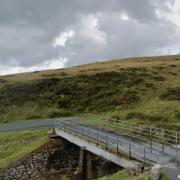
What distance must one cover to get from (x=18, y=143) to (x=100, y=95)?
25607mm

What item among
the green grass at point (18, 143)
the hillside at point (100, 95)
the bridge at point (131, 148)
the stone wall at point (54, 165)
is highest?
the hillside at point (100, 95)

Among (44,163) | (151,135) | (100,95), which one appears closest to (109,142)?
(151,135)

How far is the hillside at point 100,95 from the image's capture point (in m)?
50.3

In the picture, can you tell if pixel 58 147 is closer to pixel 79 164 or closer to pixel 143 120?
pixel 79 164

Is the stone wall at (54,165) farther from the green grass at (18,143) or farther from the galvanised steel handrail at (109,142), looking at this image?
the galvanised steel handrail at (109,142)

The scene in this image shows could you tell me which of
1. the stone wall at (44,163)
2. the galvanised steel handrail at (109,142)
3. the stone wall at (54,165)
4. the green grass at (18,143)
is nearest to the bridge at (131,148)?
the galvanised steel handrail at (109,142)

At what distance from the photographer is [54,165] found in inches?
1320

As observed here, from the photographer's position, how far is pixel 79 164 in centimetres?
3244

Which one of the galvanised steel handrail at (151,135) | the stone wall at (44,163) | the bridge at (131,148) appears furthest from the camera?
the stone wall at (44,163)

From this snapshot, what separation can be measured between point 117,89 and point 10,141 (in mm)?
28454

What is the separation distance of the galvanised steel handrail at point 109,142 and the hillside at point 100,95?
10.5m

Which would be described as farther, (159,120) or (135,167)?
(159,120)

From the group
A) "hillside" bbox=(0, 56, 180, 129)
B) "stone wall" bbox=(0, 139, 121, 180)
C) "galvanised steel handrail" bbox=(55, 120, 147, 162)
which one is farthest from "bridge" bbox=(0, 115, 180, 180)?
"hillside" bbox=(0, 56, 180, 129)

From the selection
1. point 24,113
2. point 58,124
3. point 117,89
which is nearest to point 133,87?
point 117,89
